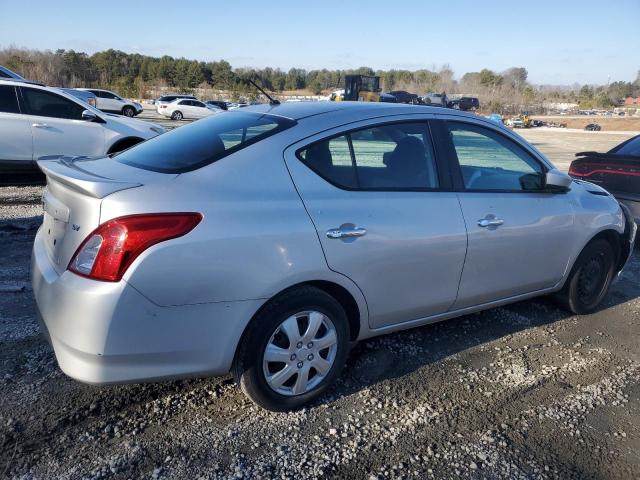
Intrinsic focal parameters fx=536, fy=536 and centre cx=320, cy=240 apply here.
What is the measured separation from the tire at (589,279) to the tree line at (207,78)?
21.2 metres

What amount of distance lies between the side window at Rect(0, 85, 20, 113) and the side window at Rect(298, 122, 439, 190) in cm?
662

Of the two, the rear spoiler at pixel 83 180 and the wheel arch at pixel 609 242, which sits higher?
the rear spoiler at pixel 83 180

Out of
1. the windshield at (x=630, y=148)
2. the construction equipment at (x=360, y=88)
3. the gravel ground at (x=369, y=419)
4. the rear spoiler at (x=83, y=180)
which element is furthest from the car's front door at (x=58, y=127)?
the construction equipment at (x=360, y=88)

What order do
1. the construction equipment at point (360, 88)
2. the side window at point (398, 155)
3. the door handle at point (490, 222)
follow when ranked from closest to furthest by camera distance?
the side window at point (398, 155) < the door handle at point (490, 222) < the construction equipment at point (360, 88)

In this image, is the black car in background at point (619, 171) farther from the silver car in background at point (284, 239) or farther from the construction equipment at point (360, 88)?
the construction equipment at point (360, 88)

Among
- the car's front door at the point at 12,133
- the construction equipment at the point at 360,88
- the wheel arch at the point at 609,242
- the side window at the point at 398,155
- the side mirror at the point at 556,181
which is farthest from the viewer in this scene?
the construction equipment at the point at 360,88

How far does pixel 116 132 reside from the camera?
855 centimetres

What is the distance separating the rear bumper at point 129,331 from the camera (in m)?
2.35

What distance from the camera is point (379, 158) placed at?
11.2 ft

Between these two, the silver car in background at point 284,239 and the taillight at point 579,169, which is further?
the taillight at point 579,169

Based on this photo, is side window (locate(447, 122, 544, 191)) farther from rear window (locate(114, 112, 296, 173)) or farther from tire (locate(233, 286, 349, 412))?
tire (locate(233, 286, 349, 412))

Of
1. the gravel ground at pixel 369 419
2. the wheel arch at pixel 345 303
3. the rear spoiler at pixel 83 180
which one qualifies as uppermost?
the rear spoiler at pixel 83 180

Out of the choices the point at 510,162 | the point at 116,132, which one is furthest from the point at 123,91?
the point at 510,162

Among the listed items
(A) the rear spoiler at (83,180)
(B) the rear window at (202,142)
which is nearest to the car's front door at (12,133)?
(B) the rear window at (202,142)
